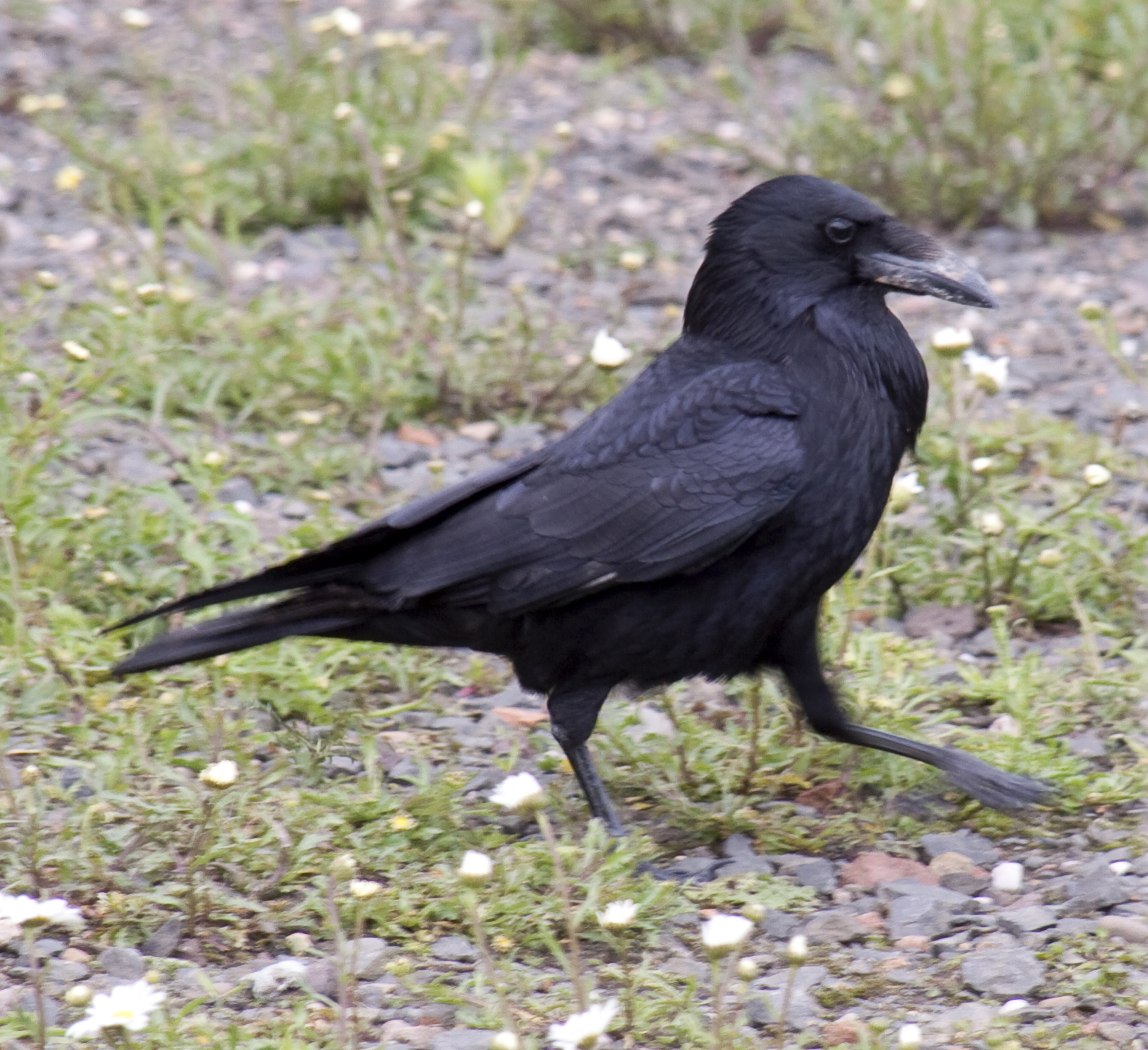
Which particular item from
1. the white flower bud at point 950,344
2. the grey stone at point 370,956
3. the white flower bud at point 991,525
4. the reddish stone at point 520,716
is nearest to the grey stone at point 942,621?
the white flower bud at point 991,525

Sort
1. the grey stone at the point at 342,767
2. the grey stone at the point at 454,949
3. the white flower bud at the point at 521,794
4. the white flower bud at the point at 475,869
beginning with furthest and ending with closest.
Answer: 1. the grey stone at the point at 342,767
2. the grey stone at the point at 454,949
3. the white flower bud at the point at 521,794
4. the white flower bud at the point at 475,869

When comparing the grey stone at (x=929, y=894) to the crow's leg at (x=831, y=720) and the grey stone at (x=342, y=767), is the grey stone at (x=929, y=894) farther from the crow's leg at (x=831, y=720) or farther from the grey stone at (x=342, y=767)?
the grey stone at (x=342, y=767)

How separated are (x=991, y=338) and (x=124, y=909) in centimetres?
390

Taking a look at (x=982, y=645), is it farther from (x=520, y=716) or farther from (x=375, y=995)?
(x=375, y=995)

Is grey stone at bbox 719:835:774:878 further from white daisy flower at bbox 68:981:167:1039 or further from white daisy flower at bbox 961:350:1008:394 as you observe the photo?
white daisy flower at bbox 68:981:167:1039

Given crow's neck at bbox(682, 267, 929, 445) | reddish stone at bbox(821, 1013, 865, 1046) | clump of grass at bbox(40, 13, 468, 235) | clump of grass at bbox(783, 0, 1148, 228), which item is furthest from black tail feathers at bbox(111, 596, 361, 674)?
clump of grass at bbox(783, 0, 1148, 228)

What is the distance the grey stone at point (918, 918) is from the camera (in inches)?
131

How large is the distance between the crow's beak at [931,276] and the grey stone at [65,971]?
2.20 metres

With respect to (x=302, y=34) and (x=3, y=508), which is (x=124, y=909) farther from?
(x=302, y=34)

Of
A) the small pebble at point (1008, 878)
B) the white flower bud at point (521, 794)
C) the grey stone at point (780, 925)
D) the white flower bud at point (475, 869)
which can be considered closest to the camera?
the white flower bud at point (475, 869)

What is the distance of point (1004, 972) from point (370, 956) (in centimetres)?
115

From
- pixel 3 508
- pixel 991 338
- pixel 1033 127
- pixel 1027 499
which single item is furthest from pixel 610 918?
pixel 1033 127

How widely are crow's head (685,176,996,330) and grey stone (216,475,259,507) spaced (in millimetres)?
1783

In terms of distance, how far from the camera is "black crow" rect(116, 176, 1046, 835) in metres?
3.61
